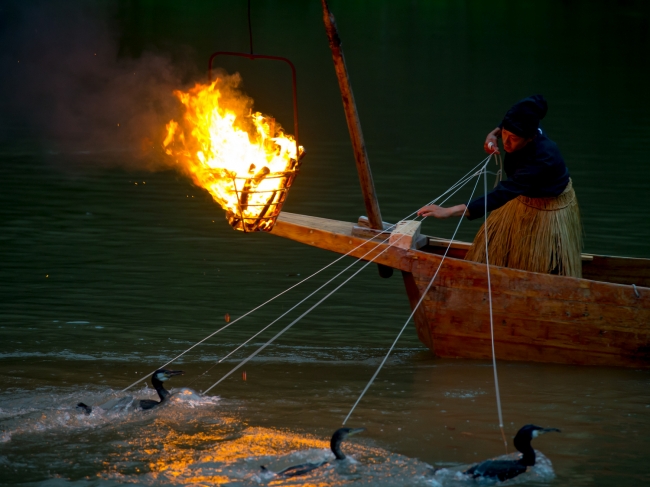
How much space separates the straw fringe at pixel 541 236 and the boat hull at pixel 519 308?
0.99 ft

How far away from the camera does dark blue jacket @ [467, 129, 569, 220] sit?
6.55 metres

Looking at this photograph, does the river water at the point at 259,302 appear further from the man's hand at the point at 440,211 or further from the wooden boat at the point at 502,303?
the man's hand at the point at 440,211

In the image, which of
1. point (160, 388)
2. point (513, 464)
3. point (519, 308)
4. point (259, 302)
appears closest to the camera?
point (513, 464)

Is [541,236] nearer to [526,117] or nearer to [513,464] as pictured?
[526,117]

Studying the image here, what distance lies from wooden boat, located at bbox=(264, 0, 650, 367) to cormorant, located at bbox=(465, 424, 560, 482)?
181cm

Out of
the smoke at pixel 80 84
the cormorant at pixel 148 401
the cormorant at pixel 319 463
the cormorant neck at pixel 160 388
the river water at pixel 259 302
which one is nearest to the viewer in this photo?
the cormorant at pixel 319 463

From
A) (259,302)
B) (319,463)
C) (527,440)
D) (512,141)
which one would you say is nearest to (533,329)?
(512,141)

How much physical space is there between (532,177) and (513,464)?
7.60 feet

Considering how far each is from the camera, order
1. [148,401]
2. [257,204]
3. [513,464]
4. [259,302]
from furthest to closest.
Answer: [259,302], [148,401], [257,204], [513,464]

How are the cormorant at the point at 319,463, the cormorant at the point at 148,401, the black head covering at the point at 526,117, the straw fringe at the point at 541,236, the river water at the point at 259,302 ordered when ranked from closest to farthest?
1. the cormorant at the point at 319,463
2. the river water at the point at 259,302
3. the cormorant at the point at 148,401
4. the black head covering at the point at 526,117
5. the straw fringe at the point at 541,236

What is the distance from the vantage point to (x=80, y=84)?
1021 inches

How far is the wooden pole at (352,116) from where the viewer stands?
6555 millimetres

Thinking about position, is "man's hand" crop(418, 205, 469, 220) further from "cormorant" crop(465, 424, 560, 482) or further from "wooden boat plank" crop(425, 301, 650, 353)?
"cormorant" crop(465, 424, 560, 482)

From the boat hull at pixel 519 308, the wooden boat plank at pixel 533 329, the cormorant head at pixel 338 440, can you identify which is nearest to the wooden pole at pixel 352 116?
the boat hull at pixel 519 308
